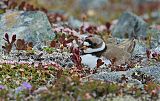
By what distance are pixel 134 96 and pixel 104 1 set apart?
16726 millimetres

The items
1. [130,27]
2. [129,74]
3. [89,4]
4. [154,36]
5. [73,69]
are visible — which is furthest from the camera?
[89,4]

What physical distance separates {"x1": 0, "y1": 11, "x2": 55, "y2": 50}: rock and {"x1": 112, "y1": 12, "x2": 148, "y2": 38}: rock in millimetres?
2391

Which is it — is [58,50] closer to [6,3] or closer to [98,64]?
[98,64]

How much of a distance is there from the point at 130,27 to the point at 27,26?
10.1ft

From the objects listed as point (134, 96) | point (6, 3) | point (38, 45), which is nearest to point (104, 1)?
point (6, 3)

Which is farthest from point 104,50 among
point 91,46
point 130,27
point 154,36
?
point 130,27

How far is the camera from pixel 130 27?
13258 millimetres

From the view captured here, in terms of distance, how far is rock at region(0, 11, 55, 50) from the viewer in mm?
10930

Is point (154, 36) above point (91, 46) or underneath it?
underneath

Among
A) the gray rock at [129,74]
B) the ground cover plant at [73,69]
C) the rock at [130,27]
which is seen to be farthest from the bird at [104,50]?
the rock at [130,27]

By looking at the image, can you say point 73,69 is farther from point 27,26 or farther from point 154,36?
point 154,36

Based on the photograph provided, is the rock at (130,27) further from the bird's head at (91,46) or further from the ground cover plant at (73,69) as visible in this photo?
the bird's head at (91,46)

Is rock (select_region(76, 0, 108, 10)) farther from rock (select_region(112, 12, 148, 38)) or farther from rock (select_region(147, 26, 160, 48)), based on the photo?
rock (select_region(147, 26, 160, 48))

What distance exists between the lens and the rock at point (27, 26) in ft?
35.9
